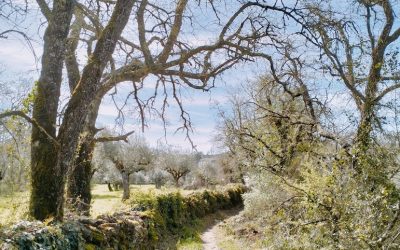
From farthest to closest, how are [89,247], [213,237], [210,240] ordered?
1. [213,237]
2. [210,240]
3. [89,247]

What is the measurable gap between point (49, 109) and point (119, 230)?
11.2ft

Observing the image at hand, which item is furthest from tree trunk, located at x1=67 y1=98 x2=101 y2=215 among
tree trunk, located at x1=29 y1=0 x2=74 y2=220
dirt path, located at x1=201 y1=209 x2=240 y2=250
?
dirt path, located at x1=201 y1=209 x2=240 y2=250

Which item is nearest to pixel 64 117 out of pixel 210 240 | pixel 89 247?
pixel 89 247

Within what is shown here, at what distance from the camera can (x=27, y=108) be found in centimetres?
694

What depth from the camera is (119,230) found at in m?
9.04

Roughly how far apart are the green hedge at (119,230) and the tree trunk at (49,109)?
69 cm

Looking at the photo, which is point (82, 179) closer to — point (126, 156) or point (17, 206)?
point (17, 206)

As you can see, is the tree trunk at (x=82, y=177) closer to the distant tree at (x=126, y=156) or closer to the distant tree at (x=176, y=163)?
the distant tree at (x=126, y=156)

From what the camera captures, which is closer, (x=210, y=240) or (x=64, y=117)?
(x=64, y=117)

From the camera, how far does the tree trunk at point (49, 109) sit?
22.3 ft

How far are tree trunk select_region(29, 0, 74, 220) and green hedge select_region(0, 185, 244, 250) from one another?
69 cm

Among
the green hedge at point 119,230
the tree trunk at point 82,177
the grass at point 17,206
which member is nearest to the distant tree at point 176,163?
the green hedge at point 119,230

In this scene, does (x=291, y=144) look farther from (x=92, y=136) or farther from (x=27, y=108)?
(x=27, y=108)

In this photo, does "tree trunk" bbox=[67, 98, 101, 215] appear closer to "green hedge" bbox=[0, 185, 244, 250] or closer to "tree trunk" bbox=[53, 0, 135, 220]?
"green hedge" bbox=[0, 185, 244, 250]
